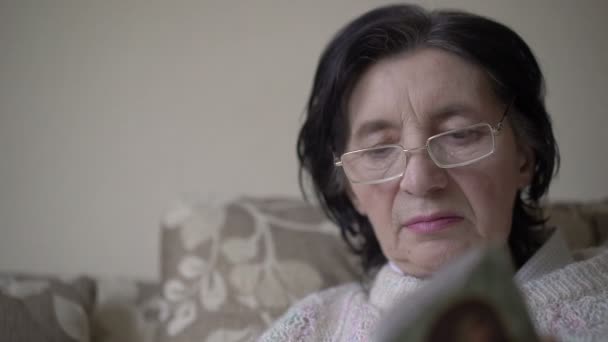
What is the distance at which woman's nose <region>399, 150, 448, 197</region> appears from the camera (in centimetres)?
85

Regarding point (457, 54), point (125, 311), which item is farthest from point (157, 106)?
point (457, 54)

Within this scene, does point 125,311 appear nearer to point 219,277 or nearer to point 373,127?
point 219,277

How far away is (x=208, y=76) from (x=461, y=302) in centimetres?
135

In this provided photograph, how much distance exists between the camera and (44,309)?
1.08m

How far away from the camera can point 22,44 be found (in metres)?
1.55

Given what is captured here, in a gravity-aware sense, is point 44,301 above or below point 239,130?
below

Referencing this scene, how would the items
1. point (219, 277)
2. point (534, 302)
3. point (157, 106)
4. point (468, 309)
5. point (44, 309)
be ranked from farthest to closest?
point (157, 106), point (219, 277), point (44, 309), point (534, 302), point (468, 309)

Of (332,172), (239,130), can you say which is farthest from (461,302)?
(239,130)

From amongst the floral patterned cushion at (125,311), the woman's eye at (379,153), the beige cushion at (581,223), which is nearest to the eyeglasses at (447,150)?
the woman's eye at (379,153)

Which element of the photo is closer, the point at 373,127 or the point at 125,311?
the point at 373,127

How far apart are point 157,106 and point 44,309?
743 millimetres

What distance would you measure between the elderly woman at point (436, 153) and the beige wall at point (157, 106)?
0.60 m

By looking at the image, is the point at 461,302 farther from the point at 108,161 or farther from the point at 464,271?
the point at 108,161

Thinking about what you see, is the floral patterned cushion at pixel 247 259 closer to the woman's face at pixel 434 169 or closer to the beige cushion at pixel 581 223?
the beige cushion at pixel 581 223
